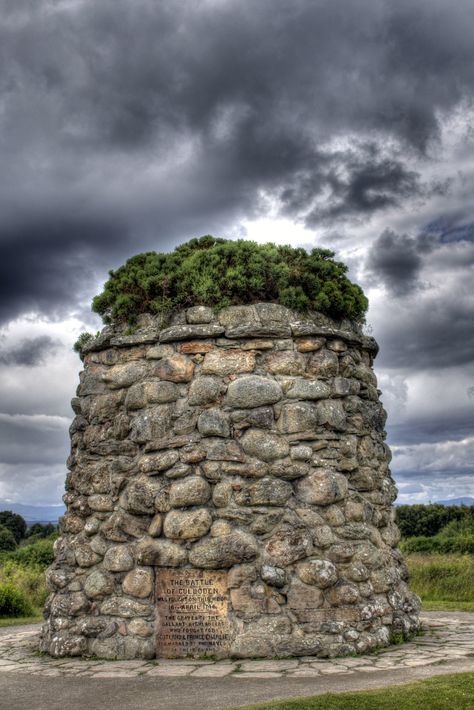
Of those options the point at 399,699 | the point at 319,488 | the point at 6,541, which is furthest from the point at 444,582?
the point at 6,541

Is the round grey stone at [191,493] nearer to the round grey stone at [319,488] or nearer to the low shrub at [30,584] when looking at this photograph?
the round grey stone at [319,488]

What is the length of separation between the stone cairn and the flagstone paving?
0.66ft

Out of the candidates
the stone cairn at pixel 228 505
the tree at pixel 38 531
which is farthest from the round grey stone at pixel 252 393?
the tree at pixel 38 531

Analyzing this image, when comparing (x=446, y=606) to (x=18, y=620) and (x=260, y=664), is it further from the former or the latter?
(x=18, y=620)

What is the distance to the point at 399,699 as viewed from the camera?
469cm

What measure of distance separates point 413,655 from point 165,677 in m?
2.48

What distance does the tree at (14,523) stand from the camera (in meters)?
35.4

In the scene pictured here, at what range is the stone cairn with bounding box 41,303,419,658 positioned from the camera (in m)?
6.92

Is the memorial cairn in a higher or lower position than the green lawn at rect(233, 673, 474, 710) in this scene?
higher


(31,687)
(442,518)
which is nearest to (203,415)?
(31,687)

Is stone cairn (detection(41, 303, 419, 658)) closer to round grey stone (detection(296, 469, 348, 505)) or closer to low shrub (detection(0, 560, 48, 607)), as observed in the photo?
round grey stone (detection(296, 469, 348, 505))

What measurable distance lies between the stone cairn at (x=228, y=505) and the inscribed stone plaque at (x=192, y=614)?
0.05 ft

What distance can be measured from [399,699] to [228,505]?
287 cm

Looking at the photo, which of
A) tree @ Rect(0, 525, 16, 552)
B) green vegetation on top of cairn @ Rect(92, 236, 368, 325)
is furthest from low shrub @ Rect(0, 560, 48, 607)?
tree @ Rect(0, 525, 16, 552)
